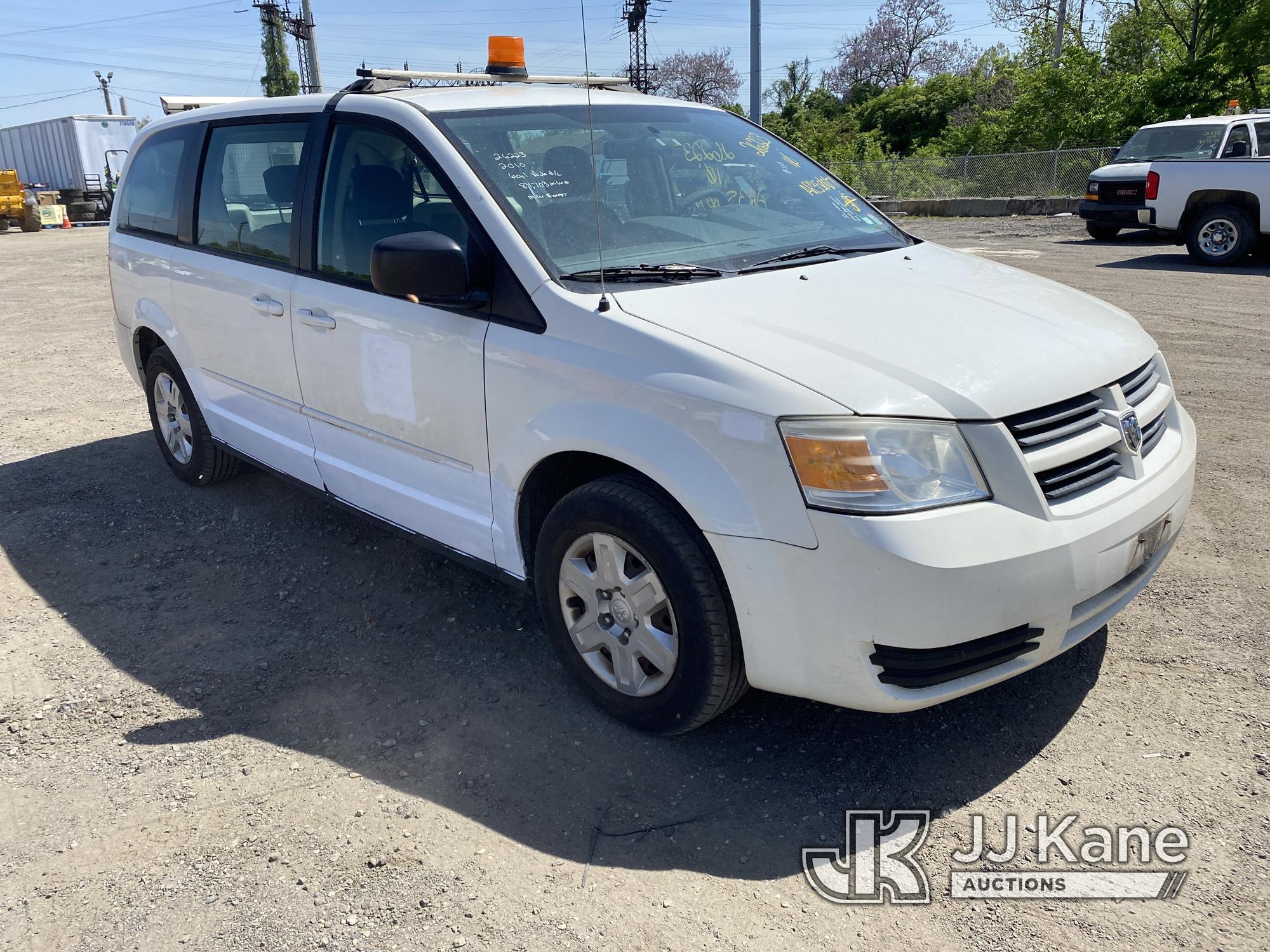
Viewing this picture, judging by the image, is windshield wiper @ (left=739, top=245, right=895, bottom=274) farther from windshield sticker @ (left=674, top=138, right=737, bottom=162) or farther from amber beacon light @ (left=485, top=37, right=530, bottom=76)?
amber beacon light @ (left=485, top=37, right=530, bottom=76)

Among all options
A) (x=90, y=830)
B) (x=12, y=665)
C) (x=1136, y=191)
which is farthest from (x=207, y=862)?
(x=1136, y=191)

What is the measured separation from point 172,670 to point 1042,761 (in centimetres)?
295

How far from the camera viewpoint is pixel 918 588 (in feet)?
7.91

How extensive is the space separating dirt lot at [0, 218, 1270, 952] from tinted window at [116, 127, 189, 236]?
1.70m

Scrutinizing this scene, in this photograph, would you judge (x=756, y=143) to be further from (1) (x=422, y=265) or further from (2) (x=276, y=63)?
(2) (x=276, y=63)

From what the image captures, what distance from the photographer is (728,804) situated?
9.23 ft

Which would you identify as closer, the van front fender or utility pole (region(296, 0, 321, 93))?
the van front fender

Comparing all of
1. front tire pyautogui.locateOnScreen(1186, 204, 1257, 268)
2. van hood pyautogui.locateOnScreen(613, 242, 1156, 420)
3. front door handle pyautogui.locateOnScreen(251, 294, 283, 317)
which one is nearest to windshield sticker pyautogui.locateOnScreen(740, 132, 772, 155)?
van hood pyautogui.locateOnScreen(613, 242, 1156, 420)

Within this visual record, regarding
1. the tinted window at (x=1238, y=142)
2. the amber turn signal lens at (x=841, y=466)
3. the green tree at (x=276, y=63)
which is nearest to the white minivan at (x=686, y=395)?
the amber turn signal lens at (x=841, y=466)

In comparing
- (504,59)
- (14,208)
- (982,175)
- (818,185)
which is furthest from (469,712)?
(14,208)

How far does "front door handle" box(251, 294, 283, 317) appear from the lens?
4016 mm

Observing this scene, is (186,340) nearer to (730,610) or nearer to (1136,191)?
(730,610)

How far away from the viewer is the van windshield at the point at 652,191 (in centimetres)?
325

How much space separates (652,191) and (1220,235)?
453 inches
